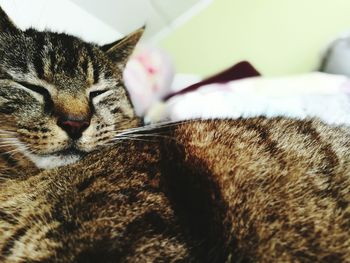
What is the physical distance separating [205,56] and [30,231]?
152 centimetres

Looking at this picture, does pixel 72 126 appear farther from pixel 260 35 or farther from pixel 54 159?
pixel 260 35

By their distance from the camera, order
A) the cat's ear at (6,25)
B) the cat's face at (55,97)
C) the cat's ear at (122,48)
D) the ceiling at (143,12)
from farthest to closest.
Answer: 1. the ceiling at (143,12)
2. the cat's ear at (122,48)
3. the cat's ear at (6,25)
4. the cat's face at (55,97)

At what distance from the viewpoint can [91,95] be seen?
0.94m

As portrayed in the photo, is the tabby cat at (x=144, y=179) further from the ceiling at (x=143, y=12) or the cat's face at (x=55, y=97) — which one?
the ceiling at (x=143, y=12)

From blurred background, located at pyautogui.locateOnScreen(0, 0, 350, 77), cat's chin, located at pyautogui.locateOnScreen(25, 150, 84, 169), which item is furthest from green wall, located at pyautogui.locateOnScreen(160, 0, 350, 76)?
cat's chin, located at pyautogui.locateOnScreen(25, 150, 84, 169)

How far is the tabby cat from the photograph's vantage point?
0.62 m

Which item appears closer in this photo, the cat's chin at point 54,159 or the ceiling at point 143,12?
the cat's chin at point 54,159

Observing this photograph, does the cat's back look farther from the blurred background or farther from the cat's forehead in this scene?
the blurred background

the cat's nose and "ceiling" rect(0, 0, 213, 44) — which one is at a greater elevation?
"ceiling" rect(0, 0, 213, 44)

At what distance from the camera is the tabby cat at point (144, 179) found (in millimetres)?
624

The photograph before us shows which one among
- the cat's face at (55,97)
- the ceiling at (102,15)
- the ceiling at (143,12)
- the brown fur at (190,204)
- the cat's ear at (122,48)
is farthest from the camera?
the ceiling at (143,12)

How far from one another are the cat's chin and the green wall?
126 centimetres

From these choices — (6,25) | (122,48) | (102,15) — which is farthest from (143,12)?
(6,25)

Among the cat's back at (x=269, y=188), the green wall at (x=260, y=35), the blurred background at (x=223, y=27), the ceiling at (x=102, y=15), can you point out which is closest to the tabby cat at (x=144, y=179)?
the cat's back at (x=269, y=188)
